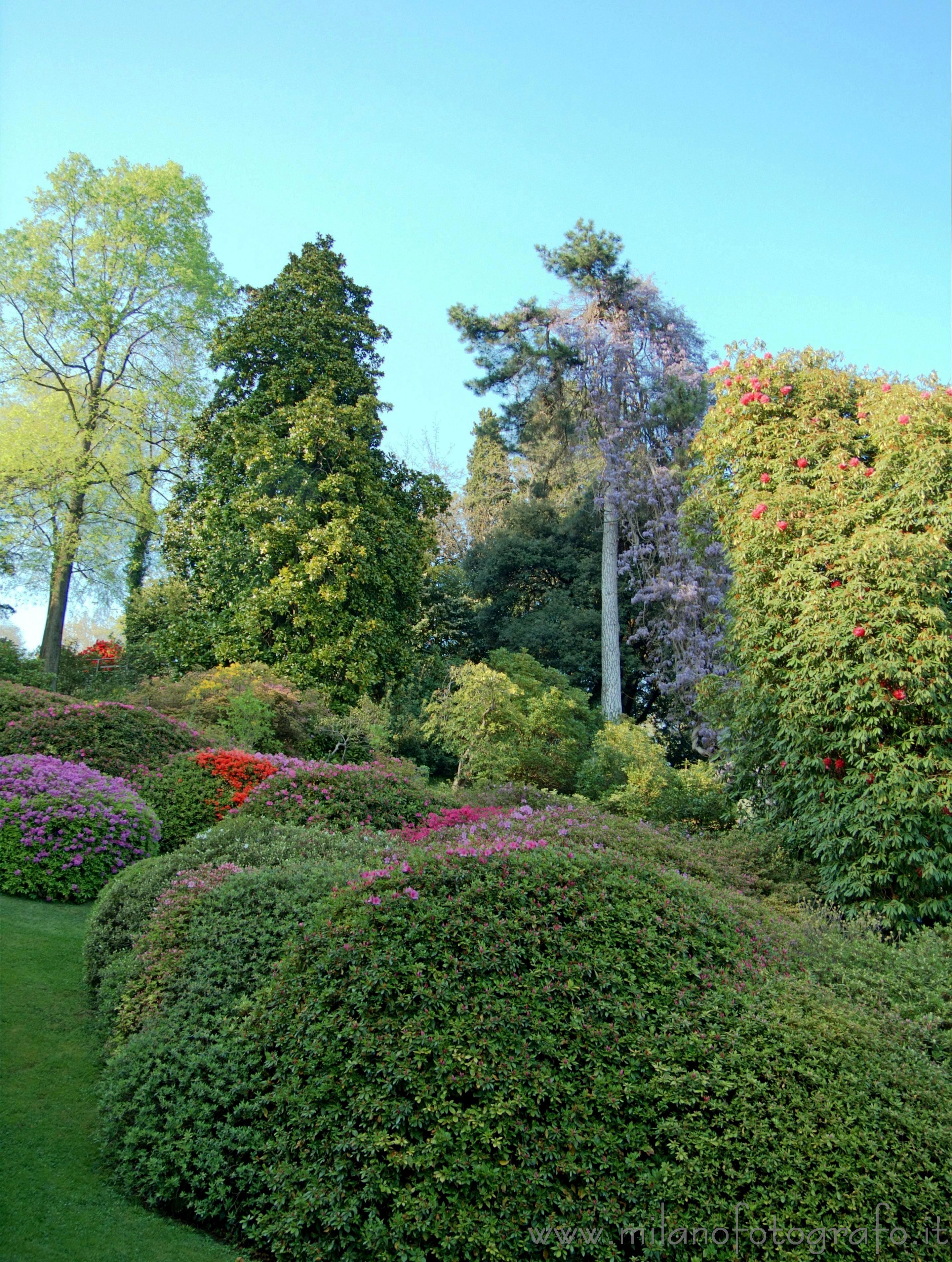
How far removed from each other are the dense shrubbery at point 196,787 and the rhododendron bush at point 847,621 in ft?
16.9

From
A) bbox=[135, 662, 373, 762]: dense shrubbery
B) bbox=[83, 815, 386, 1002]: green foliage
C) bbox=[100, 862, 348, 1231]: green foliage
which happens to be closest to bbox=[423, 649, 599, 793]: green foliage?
bbox=[135, 662, 373, 762]: dense shrubbery

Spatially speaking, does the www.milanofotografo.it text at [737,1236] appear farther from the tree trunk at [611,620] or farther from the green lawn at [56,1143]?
the tree trunk at [611,620]

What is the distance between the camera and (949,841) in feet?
21.0

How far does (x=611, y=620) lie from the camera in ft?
70.7

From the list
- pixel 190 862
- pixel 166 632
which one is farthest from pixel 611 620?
pixel 190 862

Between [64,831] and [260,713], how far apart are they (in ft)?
19.8

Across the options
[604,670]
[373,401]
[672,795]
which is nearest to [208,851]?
[672,795]

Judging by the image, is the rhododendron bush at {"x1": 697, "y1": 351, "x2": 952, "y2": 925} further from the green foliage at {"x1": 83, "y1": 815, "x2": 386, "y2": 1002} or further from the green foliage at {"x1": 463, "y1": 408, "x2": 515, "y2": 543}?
the green foliage at {"x1": 463, "y1": 408, "x2": 515, "y2": 543}

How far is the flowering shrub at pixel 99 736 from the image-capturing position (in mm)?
8648

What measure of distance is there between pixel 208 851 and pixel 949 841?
5387 millimetres

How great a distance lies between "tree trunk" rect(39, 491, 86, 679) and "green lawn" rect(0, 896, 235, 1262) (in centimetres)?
1526

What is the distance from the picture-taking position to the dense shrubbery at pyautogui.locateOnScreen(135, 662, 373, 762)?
1281cm

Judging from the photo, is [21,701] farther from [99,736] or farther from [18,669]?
[18,669]

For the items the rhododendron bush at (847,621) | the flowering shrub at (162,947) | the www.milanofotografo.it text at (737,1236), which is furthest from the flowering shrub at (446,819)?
the rhododendron bush at (847,621)
